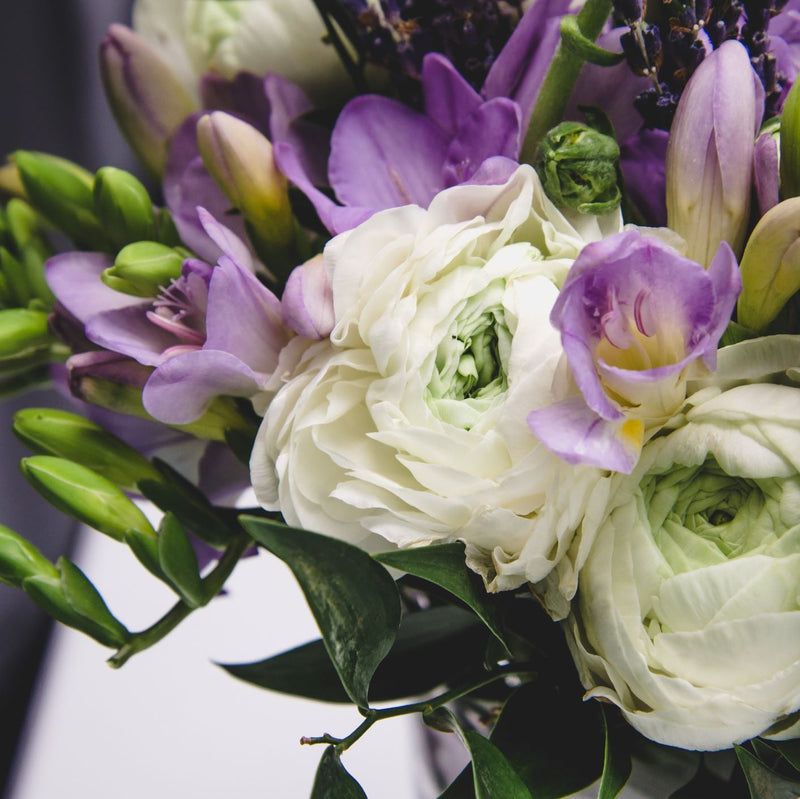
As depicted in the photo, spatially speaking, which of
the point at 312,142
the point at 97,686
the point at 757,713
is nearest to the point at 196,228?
the point at 312,142

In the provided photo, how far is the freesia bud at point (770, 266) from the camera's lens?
0.28 metres

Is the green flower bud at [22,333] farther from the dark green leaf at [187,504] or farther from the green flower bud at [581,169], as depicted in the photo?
the green flower bud at [581,169]

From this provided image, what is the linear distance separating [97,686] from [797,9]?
0.63 m

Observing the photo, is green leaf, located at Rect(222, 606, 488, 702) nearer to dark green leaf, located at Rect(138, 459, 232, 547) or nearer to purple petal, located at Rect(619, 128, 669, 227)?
dark green leaf, located at Rect(138, 459, 232, 547)

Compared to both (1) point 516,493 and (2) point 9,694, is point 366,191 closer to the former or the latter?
(1) point 516,493

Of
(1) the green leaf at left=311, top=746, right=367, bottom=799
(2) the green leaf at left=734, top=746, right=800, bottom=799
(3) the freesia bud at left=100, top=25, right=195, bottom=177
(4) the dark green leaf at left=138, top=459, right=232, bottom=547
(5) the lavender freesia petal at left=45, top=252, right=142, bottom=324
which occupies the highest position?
(3) the freesia bud at left=100, top=25, right=195, bottom=177

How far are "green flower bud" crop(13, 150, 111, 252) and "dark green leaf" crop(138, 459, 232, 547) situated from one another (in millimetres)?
103

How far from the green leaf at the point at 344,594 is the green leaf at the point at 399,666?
0.34ft

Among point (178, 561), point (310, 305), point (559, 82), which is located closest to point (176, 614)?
point (178, 561)

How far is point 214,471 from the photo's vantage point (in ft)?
1.38

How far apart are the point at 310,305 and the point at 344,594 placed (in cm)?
9

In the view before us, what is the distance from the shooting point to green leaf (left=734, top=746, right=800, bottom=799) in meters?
0.29

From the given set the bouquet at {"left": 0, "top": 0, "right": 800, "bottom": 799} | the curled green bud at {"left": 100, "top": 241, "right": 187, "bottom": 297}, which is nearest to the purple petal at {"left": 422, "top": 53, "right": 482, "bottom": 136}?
the bouquet at {"left": 0, "top": 0, "right": 800, "bottom": 799}

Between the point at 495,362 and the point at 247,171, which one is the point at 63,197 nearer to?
the point at 247,171
